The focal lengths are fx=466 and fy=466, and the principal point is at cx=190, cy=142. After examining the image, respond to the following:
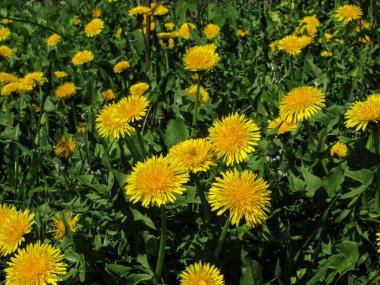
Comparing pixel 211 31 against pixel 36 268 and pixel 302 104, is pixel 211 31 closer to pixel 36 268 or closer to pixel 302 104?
pixel 302 104

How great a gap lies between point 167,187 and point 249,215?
256 millimetres

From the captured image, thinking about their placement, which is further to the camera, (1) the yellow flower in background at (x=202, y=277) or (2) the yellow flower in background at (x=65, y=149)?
(2) the yellow flower in background at (x=65, y=149)

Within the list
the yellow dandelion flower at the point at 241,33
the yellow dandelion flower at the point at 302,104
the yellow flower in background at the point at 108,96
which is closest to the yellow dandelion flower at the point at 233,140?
the yellow dandelion flower at the point at 302,104

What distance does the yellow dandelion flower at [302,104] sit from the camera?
70.1 inches

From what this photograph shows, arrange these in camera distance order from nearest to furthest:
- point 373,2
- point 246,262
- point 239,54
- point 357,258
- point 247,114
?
1. point 246,262
2. point 357,258
3. point 247,114
4. point 373,2
5. point 239,54

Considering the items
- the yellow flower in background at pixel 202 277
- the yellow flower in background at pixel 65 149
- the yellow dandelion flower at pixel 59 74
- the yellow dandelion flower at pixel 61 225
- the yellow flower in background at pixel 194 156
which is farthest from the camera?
the yellow dandelion flower at pixel 59 74

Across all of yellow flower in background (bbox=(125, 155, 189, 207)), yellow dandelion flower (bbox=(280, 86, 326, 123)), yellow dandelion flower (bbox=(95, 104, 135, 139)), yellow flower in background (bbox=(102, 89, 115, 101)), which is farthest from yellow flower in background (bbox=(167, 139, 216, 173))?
yellow flower in background (bbox=(102, 89, 115, 101))

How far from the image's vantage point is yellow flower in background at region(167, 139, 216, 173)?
1488mm

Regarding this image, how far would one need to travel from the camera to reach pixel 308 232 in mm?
1796

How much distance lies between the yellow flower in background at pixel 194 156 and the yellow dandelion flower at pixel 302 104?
42cm

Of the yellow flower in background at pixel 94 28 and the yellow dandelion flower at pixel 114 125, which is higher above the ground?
the yellow flower in background at pixel 94 28

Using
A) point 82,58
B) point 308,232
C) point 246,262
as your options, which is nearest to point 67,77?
point 82,58

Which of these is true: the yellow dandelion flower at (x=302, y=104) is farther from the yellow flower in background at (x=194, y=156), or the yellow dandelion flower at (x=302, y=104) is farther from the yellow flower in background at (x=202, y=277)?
the yellow flower in background at (x=202, y=277)

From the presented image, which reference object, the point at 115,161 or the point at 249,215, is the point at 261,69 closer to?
the point at 115,161
